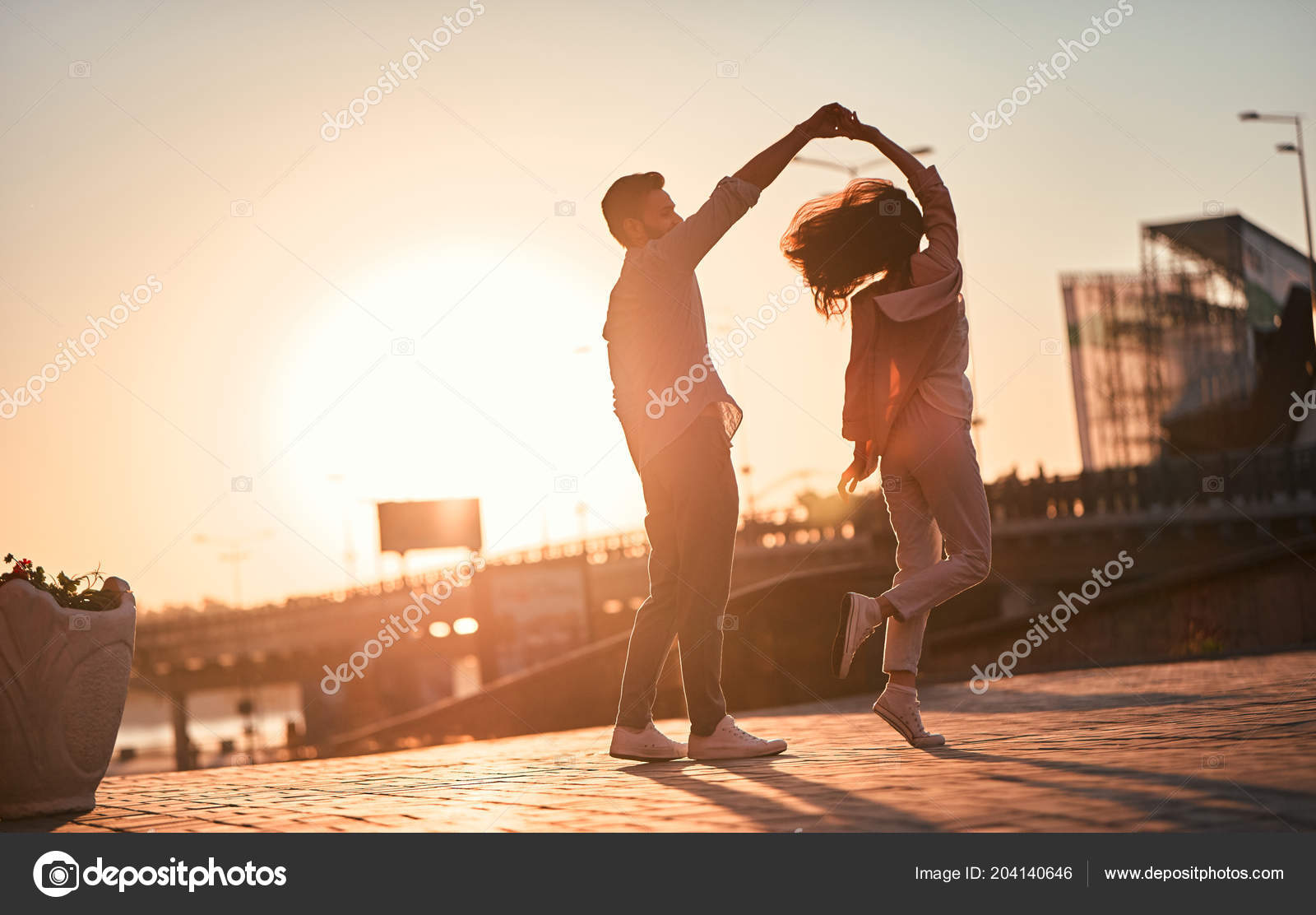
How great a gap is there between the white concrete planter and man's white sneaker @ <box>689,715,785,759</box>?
2104mm

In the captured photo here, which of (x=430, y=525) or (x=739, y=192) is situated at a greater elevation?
(x=430, y=525)

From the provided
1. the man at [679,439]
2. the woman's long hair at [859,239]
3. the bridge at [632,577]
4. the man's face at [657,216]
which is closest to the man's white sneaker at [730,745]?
the man at [679,439]

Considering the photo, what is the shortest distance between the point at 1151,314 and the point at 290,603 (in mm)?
50547

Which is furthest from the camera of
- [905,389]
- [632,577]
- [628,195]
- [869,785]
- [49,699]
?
[632,577]

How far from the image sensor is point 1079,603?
1611 cm

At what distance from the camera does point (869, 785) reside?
3666 millimetres

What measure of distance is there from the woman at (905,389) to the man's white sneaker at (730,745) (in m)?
0.44

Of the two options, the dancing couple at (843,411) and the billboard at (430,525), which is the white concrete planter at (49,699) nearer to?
the dancing couple at (843,411)

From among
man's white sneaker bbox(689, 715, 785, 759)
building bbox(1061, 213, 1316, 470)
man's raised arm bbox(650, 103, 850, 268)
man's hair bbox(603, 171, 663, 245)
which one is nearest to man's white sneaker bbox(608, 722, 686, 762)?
man's white sneaker bbox(689, 715, 785, 759)

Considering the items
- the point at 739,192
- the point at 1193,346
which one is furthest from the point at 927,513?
the point at 1193,346

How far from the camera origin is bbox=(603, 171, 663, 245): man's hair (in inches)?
203

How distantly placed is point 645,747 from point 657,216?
206cm

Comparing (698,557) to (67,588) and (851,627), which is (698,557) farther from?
(67,588)
